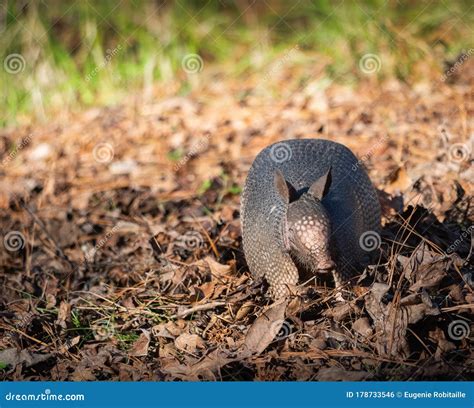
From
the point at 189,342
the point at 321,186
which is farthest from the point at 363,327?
the point at 189,342

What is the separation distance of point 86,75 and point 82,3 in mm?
1099

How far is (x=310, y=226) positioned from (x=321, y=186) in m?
0.27

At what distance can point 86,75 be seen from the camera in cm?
930

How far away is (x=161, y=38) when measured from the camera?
924 cm

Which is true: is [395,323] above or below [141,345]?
above

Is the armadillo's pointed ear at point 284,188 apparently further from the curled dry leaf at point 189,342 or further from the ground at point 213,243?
the curled dry leaf at point 189,342

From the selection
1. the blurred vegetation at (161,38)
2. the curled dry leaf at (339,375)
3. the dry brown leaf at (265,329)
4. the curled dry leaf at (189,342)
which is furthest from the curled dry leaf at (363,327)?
the blurred vegetation at (161,38)

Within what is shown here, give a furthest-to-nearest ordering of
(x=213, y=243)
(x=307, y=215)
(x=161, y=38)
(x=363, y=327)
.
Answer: (x=161, y=38) → (x=213, y=243) → (x=307, y=215) → (x=363, y=327)

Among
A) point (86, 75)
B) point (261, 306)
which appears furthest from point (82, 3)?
point (261, 306)

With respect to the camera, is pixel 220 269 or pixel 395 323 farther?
pixel 220 269

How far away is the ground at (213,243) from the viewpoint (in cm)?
373

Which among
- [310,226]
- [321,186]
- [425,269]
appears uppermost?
[321,186]

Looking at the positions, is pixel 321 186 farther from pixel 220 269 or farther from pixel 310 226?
pixel 220 269

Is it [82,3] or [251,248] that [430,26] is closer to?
[82,3]
